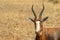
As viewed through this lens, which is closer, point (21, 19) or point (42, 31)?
point (42, 31)

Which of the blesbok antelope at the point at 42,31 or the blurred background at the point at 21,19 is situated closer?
the blesbok antelope at the point at 42,31

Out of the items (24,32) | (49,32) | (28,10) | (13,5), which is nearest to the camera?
(49,32)

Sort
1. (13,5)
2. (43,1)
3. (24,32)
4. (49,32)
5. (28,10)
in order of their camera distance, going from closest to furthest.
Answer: (49,32)
(24,32)
(28,10)
(13,5)
(43,1)

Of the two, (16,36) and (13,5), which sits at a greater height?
(13,5)

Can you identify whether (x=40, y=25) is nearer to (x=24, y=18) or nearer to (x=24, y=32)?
(x=24, y=32)

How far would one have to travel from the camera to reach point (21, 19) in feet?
59.2

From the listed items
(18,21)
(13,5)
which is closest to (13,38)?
(18,21)

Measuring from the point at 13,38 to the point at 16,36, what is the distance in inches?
15.2

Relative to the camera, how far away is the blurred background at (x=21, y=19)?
46.2 feet

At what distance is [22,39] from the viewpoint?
13180 millimetres

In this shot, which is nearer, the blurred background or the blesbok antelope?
the blesbok antelope

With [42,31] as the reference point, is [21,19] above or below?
above

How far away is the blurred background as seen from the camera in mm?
14090

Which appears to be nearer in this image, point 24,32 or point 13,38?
point 13,38
